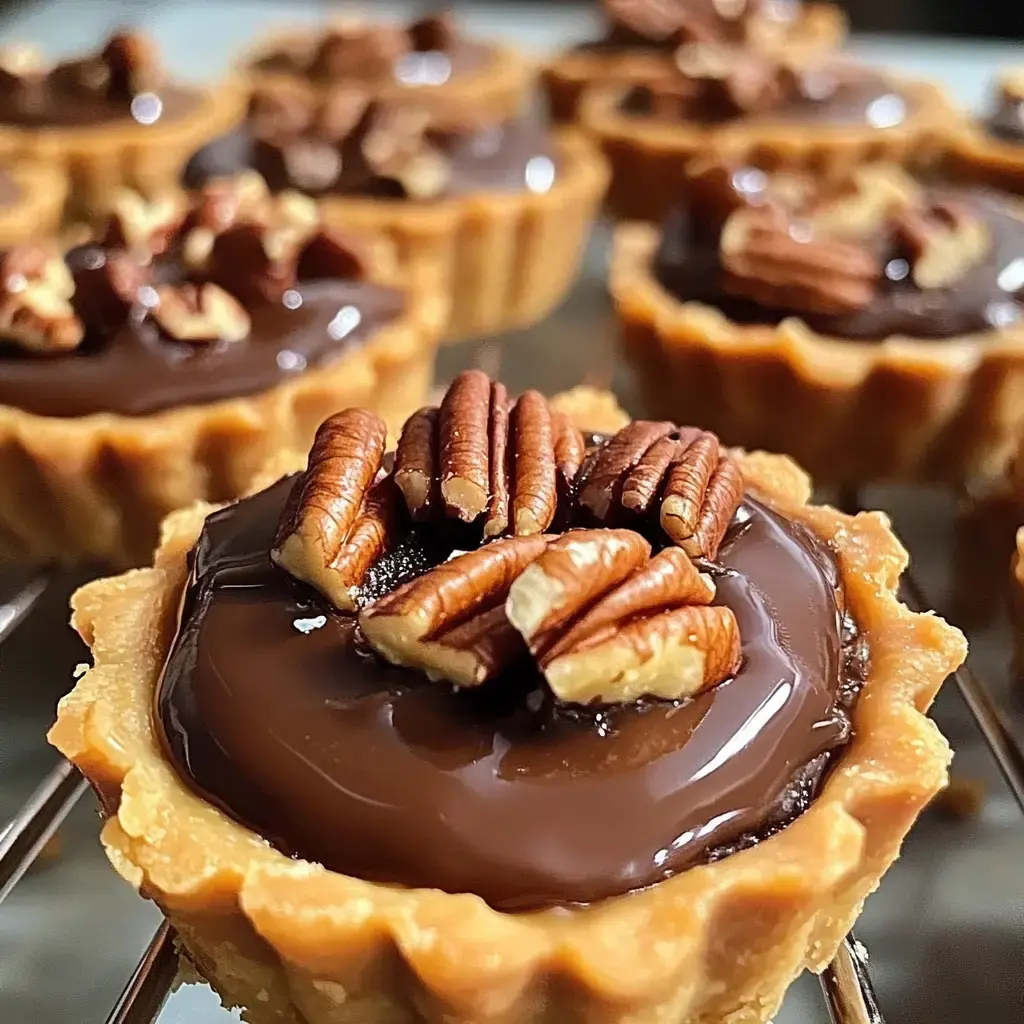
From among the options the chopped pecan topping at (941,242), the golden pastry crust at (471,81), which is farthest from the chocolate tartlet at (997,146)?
the golden pastry crust at (471,81)

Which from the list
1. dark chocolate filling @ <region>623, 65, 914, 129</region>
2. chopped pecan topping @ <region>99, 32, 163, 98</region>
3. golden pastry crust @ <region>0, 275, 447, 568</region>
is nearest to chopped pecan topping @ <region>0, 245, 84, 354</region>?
golden pastry crust @ <region>0, 275, 447, 568</region>

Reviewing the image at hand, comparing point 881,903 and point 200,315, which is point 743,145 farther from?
point 881,903

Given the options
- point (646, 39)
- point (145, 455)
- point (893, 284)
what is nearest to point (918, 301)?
point (893, 284)

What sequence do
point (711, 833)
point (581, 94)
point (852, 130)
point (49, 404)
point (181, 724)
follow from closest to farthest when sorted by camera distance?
point (711, 833), point (181, 724), point (49, 404), point (852, 130), point (581, 94)

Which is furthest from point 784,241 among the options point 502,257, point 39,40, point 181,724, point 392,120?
point 39,40

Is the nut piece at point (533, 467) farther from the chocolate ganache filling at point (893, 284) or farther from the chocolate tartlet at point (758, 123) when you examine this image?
the chocolate tartlet at point (758, 123)

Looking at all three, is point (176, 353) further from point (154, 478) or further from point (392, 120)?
point (392, 120)
